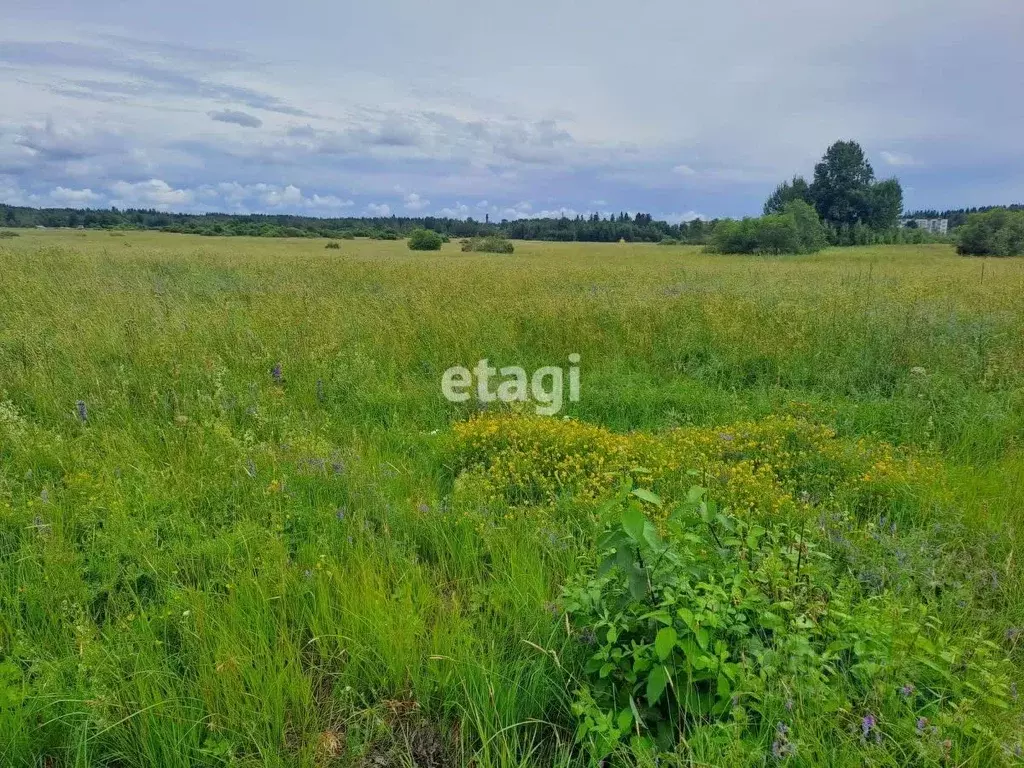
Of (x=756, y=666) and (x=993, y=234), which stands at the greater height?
(x=993, y=234)

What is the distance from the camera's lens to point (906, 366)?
6387 millimetres

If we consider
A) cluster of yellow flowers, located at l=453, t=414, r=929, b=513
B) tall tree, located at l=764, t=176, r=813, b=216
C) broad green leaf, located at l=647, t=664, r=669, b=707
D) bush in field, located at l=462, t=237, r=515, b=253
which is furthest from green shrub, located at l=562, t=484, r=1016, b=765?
tall tree, located at l=764, t=176, r=813, b=216

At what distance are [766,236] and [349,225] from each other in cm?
6606

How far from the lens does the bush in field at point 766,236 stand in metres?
40.6

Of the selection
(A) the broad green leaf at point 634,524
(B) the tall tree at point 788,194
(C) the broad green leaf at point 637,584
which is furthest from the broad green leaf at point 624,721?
(B) the tall tree at point 788,194

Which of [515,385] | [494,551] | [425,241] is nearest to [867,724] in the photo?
[494,551]

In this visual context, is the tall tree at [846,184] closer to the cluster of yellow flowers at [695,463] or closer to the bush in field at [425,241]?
the bush in field at [425,241]

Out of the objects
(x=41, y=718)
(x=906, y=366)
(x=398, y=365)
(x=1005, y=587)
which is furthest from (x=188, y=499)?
(x=906, y=366)

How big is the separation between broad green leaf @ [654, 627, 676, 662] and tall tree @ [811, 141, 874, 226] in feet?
255

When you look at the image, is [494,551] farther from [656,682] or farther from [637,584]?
[656,682]

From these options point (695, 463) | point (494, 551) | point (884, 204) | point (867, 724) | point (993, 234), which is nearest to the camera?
point (867, 724)

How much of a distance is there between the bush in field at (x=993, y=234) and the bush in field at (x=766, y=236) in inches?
Answer: 355

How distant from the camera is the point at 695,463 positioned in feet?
13.6

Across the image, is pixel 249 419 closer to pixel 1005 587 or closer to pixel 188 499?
pixel 188 499
